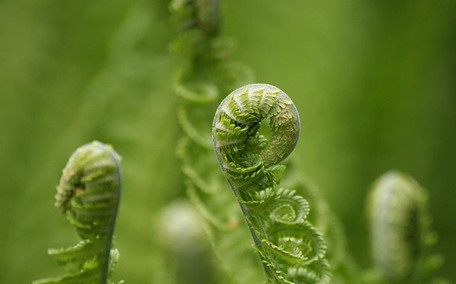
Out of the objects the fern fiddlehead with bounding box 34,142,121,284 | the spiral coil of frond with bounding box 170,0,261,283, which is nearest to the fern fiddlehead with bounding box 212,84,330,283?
the fern fiddlehead with bounding box 34,142,121,284

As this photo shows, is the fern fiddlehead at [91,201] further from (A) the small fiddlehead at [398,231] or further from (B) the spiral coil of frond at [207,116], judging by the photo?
(A) the small fiddlehead at [398,231]

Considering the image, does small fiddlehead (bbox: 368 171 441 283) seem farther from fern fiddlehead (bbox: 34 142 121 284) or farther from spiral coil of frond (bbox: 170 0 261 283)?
fern fiddlehead (bbox: 34 142 121 284)

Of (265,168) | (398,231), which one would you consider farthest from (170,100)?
(265,168)

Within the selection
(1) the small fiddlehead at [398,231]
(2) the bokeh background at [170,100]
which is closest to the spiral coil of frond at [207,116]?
(1) the small fiddlehead at [398,231]

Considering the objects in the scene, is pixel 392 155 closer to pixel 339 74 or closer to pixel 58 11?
pixel 339 74

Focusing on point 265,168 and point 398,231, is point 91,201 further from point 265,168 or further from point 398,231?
point 398,231

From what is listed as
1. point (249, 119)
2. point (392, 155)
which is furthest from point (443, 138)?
point (249, 119)
